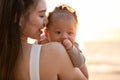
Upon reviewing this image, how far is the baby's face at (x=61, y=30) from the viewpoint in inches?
117

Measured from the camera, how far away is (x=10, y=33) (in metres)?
2.48

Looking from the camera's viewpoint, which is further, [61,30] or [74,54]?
[61,30]

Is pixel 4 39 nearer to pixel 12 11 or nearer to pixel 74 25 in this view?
pixel 12 11

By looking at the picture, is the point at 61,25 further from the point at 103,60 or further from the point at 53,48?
the point at 103,60

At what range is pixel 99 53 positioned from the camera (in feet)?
48.3

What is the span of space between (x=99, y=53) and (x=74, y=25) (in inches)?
461

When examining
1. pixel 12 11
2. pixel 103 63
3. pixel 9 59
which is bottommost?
pixel 103 63

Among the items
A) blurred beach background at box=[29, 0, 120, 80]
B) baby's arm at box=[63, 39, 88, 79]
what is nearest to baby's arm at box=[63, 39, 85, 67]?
baby's arm at box=[63, 39, 88, 79]

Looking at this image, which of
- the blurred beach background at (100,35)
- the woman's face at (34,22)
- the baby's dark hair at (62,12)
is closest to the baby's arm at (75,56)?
the woman's face at (34,22)

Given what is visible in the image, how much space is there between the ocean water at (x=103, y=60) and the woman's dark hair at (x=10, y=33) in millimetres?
7617

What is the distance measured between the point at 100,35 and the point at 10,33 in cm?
1790

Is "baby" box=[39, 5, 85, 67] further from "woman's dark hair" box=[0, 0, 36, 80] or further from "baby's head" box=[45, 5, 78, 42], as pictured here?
"woman's dark hair" box=[0, 0, 36, 80]

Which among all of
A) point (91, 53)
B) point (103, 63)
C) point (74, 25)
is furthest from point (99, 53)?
point (74, 25)

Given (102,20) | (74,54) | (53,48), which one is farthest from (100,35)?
(53,48)
